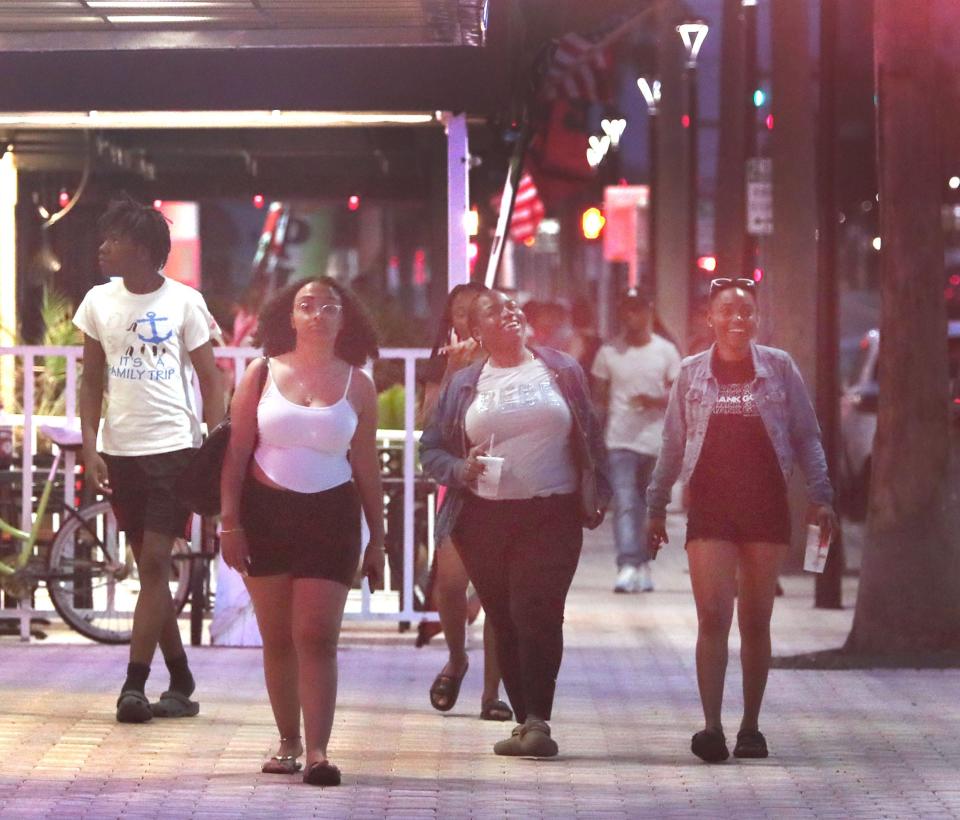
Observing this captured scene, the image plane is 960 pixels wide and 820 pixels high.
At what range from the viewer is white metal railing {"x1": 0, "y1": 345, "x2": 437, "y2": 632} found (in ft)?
38.3

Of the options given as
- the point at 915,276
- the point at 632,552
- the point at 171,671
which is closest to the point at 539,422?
the point at 171,671

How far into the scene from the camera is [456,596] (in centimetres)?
966

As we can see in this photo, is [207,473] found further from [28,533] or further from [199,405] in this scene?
[199,405]

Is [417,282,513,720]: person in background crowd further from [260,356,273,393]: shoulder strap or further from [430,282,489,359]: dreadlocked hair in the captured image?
[260,356,273,393]: shoulder strap

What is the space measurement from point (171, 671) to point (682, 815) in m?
2.98

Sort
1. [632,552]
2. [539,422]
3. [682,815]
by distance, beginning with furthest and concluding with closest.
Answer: [632,552] < [539,422] < [682,815]

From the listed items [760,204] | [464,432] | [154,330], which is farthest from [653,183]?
[464,432]

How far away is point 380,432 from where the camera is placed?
12539 millimetres

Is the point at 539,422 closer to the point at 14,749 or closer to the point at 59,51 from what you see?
the point at 14,749

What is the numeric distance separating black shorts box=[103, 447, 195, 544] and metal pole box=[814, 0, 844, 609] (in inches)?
202

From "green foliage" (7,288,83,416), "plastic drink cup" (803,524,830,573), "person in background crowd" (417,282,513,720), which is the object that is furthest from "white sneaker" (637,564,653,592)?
"plastic drink cup" (803,524,830,573)

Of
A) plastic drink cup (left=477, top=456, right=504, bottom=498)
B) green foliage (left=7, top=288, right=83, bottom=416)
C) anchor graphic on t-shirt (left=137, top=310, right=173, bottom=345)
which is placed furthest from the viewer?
green foliage (left=7, top=288, right=83, bottom=416)

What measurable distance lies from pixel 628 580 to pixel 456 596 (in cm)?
578

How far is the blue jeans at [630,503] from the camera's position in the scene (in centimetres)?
1538
